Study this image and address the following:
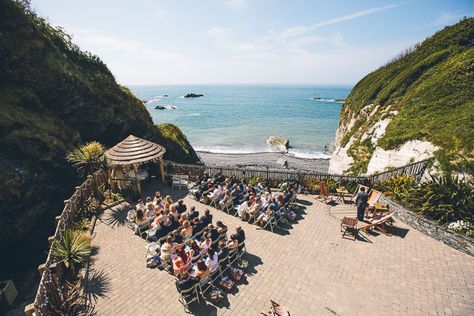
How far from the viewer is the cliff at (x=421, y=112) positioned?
56.8 ft

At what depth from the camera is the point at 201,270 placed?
320 inches

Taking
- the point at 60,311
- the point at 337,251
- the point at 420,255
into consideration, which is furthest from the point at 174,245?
the point at 420,255

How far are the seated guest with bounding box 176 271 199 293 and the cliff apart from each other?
1601 centimetres

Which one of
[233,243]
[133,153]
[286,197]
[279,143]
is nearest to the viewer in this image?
[233,243]

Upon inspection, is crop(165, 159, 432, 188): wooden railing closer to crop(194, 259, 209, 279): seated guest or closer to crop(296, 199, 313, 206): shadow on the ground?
crop(296, 199, 313, 206): shadow on the ground

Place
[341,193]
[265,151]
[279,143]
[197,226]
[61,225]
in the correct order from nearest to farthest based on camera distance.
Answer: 1. [61,225]
2. [197,226]
3. [341,193]
4. [265,151]
5. [279,143]

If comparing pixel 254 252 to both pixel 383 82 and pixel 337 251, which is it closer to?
pixel 337 251

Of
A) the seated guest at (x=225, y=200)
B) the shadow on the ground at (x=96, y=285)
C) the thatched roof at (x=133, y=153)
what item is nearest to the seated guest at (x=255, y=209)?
the seated guest at (x=225, y=200)

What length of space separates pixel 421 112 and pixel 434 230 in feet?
52.7

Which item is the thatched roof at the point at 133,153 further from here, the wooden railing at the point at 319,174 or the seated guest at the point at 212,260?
the seated guest at the point at 212,260

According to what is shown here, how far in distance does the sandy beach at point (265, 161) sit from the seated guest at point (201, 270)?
1093 inches

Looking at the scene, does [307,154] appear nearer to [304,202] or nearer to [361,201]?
[304,202]

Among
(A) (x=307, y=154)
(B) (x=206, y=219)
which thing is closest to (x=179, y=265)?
(B) (x=206, y=219)

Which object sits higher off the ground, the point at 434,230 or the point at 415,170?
the point at 415,170
